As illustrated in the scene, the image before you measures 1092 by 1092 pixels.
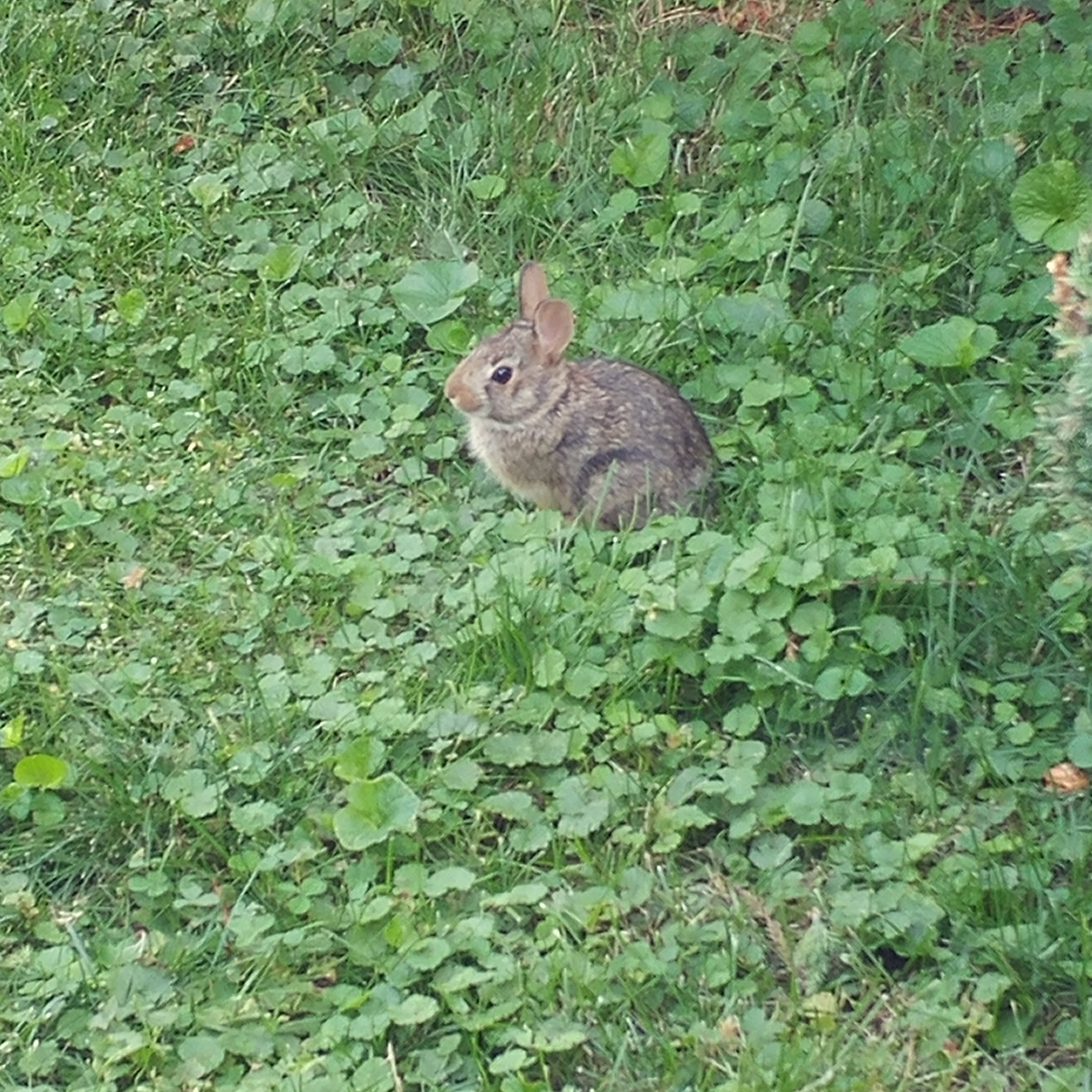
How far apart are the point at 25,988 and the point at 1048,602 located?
227 cm

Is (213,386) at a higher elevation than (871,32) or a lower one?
lower

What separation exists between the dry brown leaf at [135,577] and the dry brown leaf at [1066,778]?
86.4 inches

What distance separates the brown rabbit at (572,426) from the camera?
4.55m

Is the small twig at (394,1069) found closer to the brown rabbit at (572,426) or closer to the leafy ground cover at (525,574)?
the leafy ground cover at (525,574)

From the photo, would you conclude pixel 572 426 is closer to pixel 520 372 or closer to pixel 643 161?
pixel 520 372

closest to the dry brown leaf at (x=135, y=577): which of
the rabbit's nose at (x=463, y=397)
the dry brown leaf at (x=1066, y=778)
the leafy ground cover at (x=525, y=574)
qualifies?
the leafy ground cover at (x=525, y=574)

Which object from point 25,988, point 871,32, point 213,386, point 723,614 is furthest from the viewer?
point 871,32

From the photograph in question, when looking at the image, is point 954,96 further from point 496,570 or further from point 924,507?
point 496,570

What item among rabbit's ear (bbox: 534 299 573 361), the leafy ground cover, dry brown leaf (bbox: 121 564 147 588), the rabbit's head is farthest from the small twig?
rabbit's ear (bbox: 534 299 573 361)

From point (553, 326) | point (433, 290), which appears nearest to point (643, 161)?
point (433, 290)

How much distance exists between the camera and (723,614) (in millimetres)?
4023

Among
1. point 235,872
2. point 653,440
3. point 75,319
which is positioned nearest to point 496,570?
point 653,440

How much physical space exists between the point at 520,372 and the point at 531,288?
262 mm

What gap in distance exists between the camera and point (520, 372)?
15.6 ft
